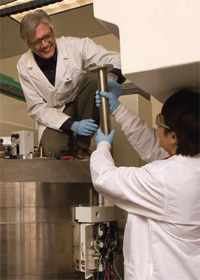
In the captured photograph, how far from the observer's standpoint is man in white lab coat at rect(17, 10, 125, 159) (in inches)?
68.0

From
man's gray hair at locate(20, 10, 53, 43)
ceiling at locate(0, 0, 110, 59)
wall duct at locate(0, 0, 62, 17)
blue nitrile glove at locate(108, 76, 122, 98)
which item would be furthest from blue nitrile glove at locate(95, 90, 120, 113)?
ceiling at locate(0, 0, 110, 59)

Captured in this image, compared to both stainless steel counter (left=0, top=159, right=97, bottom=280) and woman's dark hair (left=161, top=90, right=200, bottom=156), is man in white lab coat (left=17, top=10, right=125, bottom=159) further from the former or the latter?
woman's dark hair (left=161, top=90, right=200, bottom=156)

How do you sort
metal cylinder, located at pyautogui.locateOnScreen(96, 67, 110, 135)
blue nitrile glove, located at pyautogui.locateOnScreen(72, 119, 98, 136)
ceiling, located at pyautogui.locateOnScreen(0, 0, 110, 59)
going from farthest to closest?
ceiling, located at pyautogui.locateOnScreen(0, 0, 110, 59) < blue nitrile glove, located at pyautogui.locateOnScreen(72, 119, 98, 136) < metal cylinder, located at pyautogui.locateOnScreen(96, 67, 110, 135)

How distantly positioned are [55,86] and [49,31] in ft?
0.98

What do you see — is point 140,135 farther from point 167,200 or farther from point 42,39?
point 42,39

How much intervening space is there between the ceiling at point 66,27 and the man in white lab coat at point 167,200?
227 cm

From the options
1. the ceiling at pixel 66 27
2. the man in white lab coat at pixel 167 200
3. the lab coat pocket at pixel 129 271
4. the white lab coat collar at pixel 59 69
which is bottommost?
the lab coat pocket at pixel 129 271

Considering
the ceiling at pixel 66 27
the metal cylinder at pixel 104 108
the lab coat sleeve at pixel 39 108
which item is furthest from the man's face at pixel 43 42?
the ceiling at pixel 66 27

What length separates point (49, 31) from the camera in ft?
5.67

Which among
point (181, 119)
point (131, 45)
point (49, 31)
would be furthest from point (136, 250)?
point (49, 31)

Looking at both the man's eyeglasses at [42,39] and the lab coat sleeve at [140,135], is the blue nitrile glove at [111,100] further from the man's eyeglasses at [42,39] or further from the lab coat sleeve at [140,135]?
the man's eyeglasses at [42,39]

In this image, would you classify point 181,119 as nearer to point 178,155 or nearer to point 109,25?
point 178,155

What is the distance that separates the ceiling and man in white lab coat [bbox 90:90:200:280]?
2.27m

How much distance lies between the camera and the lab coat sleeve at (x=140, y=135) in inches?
51.1
